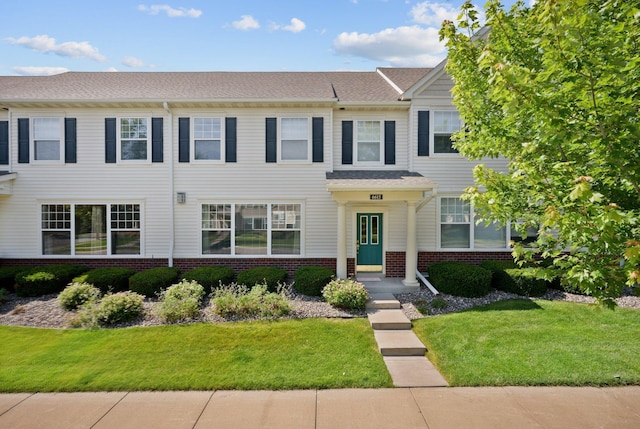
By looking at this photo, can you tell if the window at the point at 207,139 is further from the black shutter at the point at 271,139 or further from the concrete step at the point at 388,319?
the concrete step at the point at 388,319

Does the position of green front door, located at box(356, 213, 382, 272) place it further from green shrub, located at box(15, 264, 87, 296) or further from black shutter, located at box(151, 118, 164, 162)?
green shrub, located at box(15, 264, 87, 296)

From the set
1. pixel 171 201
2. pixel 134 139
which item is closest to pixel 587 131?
pixel 171 201

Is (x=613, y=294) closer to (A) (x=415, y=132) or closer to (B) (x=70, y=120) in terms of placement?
(A) (x=415, y=132)

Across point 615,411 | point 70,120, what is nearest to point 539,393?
point 615,411

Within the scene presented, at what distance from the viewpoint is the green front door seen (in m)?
12.0

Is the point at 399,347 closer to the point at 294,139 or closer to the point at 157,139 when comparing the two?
the point at 294,139

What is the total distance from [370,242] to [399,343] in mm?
5233

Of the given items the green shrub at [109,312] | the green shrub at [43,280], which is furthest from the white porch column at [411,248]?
the green shrub at [43,280]

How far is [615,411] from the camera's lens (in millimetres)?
4973

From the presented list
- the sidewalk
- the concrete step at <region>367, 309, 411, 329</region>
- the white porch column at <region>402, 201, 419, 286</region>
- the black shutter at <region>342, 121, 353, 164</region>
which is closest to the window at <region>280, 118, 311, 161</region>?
the black shutter at <region>342, 121, 353, 164</region>

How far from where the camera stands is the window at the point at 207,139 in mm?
11875

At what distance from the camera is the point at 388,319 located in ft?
26.8

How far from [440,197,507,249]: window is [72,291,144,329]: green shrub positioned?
9.50 meters

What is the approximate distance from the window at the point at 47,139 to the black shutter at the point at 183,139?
3971 mm
